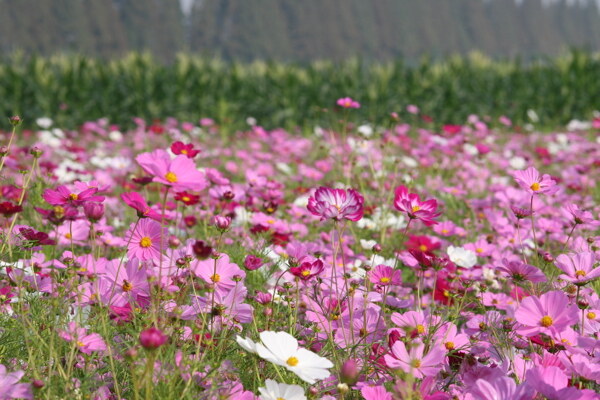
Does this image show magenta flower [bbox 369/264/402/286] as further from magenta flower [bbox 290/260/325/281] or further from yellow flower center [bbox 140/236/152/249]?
yellow flower center [bbox 140/236/152/249]

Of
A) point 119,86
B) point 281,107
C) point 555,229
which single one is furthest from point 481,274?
point 119,86

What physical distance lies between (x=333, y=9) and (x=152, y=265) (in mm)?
65805

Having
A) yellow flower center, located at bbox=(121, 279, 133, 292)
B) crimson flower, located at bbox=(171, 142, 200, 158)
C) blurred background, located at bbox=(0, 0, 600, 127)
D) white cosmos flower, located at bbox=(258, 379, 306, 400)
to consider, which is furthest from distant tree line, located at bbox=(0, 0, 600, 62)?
white cosmos flower, located at bbox=(258, 379, 306, 400)

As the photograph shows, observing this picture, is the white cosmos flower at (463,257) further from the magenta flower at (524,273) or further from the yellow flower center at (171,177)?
the yellow flower center at (171,177)

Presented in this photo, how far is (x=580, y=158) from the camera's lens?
16.9 feet

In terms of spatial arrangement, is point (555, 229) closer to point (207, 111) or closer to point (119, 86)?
point (207, 111)

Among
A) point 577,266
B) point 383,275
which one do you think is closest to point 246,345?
point 383,275

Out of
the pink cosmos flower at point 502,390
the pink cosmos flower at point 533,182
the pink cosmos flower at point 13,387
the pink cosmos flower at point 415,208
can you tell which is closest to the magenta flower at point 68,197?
the pink cosmos flower at point 13,387

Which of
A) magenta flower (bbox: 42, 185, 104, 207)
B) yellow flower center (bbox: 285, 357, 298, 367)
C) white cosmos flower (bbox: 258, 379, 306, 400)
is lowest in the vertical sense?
white cosmos flower (bbox: 258, 379, 306, 400)

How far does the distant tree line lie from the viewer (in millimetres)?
47000

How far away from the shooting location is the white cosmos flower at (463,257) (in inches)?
71.5

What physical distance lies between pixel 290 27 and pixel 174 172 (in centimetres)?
6450

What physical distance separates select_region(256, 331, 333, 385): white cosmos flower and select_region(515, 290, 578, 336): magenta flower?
16.7 inches

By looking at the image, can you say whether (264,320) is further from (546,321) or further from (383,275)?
(546,321)
